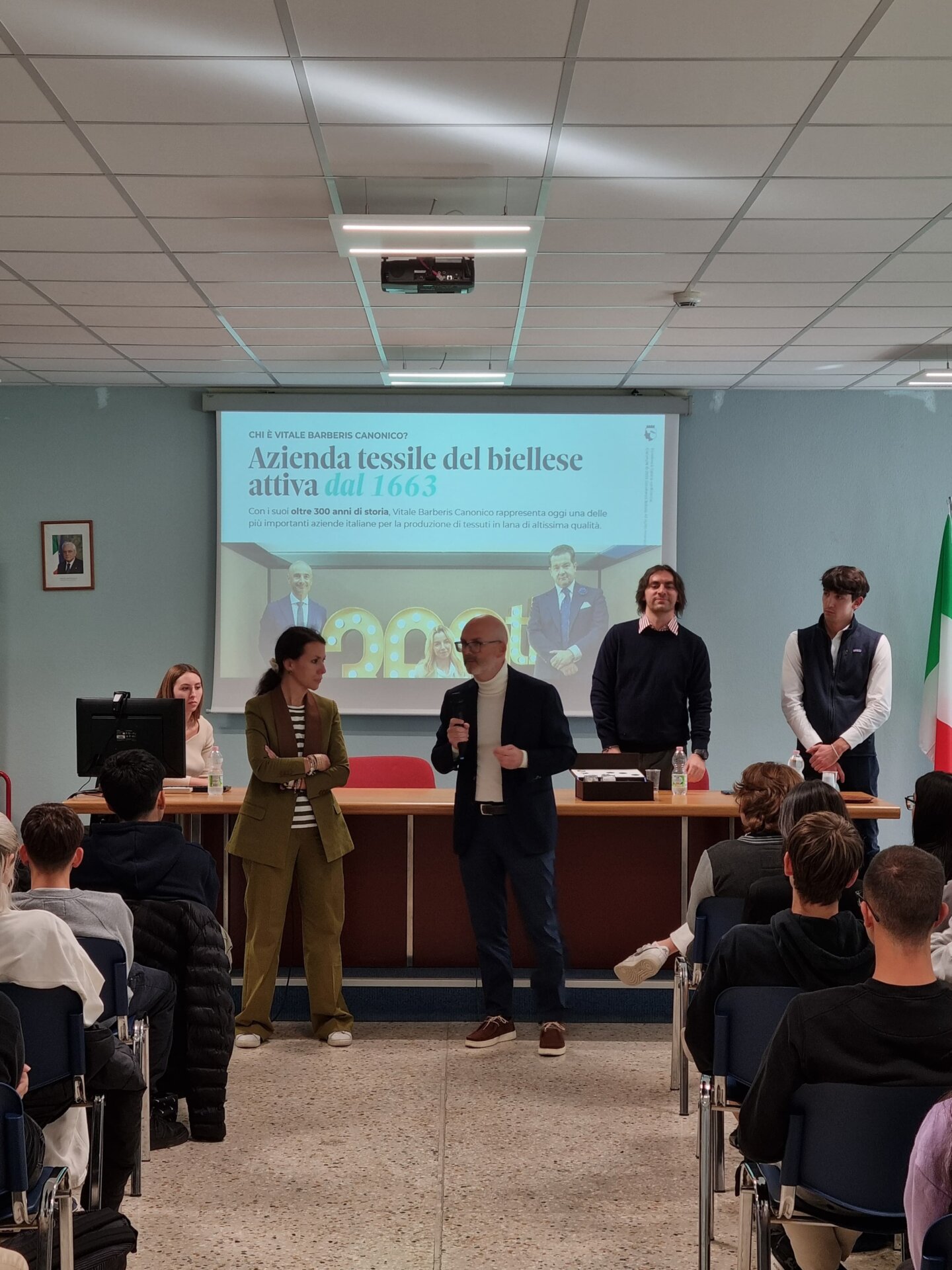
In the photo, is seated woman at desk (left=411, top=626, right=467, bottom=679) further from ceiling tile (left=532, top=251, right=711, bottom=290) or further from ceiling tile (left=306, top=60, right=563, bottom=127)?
ceiling tile (left=306, top=60, right=563, bottom=127)

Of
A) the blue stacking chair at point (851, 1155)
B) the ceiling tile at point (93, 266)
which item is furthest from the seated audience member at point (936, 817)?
the ceiling tile at point (93, 266)

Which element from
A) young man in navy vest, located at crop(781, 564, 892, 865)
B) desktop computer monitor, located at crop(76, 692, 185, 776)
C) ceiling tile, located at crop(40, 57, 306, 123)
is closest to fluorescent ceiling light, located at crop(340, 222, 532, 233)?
ceiling tile, located at crop(40, 57, 306, 123)

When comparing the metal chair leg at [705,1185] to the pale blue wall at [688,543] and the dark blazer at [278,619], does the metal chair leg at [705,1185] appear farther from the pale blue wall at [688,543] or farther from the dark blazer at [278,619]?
the dark blazer at [278,619]

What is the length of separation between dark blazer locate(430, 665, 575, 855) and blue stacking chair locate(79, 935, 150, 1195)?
59.1 inches

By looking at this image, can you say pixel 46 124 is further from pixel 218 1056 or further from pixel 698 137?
pixel 218 1056

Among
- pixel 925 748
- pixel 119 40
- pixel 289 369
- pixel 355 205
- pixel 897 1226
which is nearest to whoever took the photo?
pixel 897 1226

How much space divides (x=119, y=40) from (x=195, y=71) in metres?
0.22

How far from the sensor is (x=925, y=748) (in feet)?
23.8

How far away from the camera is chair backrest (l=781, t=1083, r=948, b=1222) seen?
184 cm

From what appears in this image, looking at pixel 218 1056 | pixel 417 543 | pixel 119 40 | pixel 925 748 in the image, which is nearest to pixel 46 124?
pixel 119 40

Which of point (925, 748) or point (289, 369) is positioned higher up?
point (289, 369)

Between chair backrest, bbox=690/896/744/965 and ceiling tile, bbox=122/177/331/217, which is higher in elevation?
ceiling tile, bbox=122/177/331/217

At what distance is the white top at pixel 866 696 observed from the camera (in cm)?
548

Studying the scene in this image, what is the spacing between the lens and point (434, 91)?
3.21 meters
